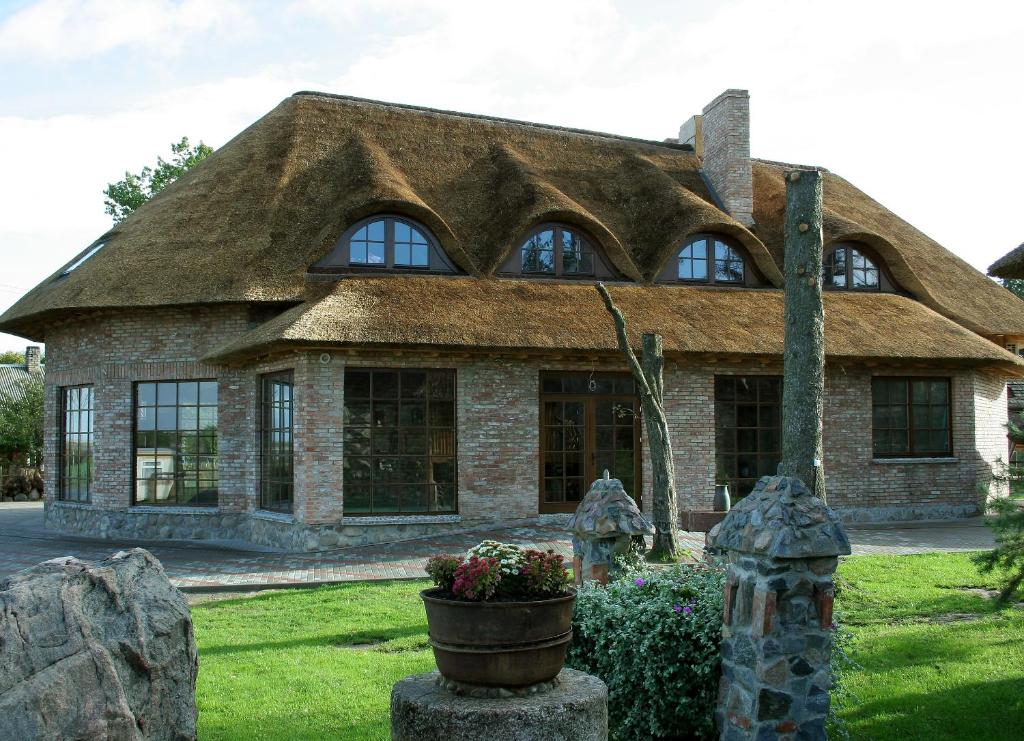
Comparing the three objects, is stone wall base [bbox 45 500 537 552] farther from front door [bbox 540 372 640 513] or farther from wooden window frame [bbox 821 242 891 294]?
wooden window frame [bbox 821 242 891 294]

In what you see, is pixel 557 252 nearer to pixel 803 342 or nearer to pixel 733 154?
pixel 733 154

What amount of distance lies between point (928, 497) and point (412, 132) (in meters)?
12.3

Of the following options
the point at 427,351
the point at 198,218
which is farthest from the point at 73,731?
the point at 198,218

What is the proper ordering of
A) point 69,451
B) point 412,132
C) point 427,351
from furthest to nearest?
point 412,132 < point 69,451 < point 427,351

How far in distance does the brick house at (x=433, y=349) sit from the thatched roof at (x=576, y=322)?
55 mm

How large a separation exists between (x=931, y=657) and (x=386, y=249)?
1105 centimetres

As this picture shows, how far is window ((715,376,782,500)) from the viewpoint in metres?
16.5

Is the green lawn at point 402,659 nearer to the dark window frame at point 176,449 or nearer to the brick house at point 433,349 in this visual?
the brick house at point 433,349

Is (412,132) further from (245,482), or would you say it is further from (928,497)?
(928,497)

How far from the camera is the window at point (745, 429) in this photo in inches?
650

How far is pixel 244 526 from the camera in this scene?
15617mm

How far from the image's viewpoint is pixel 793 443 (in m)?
8.65

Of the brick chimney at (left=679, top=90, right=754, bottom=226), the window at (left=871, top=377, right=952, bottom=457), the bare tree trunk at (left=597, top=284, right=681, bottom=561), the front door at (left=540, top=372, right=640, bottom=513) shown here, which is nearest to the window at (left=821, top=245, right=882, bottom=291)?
the brick chimney at (left=679, top=90, right=754, bottom=226)

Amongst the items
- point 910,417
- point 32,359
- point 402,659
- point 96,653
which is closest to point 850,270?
point 910,417
